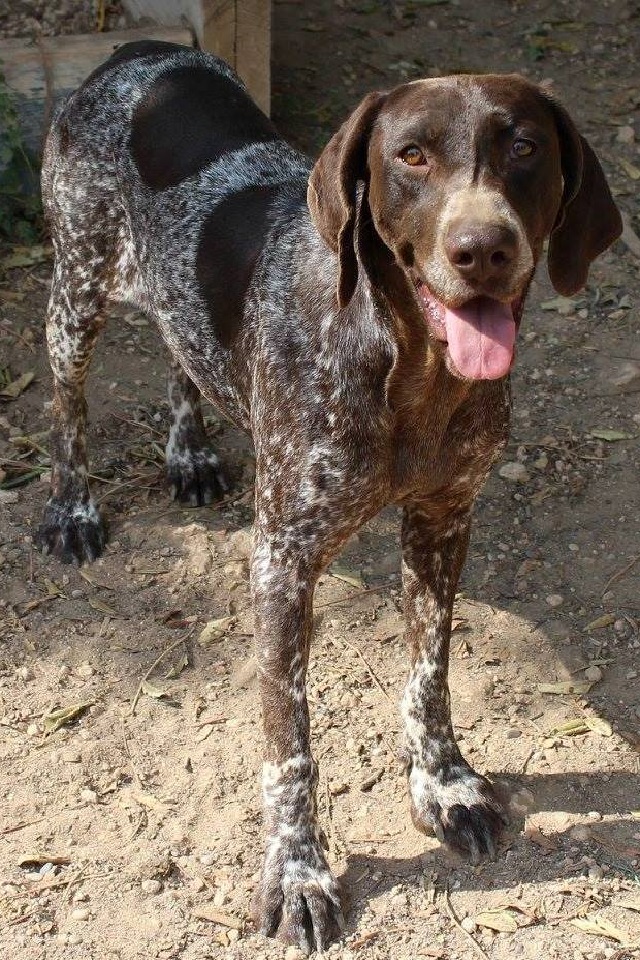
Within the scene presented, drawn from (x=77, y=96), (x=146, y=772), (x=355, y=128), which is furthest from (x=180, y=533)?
(x=355, y=128)

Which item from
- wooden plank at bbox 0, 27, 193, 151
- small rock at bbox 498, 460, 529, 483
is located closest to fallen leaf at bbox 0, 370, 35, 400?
wooden plank at bbox 0, 27, 193, 151

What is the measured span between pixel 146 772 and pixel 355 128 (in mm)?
2312

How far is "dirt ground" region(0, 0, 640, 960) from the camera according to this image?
13.5 feet

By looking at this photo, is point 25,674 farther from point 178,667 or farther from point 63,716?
point 178,667

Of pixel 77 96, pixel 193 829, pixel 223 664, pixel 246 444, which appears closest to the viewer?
pixel 193 829

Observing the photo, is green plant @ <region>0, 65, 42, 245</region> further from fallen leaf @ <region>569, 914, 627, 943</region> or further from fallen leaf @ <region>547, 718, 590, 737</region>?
fallen leaf @ <region>569, 914, 627, 943</region>

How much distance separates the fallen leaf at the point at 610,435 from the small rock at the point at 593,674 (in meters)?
1.37

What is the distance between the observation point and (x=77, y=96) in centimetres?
551

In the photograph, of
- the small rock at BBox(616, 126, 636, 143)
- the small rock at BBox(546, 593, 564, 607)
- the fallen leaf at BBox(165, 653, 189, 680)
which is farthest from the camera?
the small rock at BBox(616, 126, 636, 143)

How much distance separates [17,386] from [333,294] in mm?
2808

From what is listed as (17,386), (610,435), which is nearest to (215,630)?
(17,386)

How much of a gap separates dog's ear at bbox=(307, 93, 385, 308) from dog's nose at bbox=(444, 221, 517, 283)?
0.44m

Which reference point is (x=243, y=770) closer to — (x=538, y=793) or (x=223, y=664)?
(x=223, y=664)

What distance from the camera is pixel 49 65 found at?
6809 millimetres
